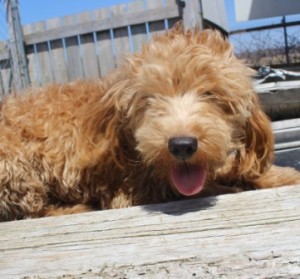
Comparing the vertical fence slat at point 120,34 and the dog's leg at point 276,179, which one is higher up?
the vertical fence slat at point 120,34

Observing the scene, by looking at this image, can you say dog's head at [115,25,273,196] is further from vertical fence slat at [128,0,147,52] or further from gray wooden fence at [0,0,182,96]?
vertical fence slat at [128,0,147,52]

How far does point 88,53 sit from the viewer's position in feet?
26.8

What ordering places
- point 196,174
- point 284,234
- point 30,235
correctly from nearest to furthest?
1. point 284,234
2. point 30,235
3. point 196,174

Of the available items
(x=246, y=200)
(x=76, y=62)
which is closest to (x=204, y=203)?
(x=246, y=200)

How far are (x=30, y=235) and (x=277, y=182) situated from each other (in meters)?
1.39

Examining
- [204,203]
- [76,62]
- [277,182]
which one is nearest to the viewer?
[204,203]

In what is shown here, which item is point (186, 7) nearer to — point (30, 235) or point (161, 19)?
point (161, 19)

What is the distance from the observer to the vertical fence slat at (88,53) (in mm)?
8141

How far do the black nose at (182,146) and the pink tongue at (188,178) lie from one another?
15 centimetres

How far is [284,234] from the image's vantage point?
1.71m

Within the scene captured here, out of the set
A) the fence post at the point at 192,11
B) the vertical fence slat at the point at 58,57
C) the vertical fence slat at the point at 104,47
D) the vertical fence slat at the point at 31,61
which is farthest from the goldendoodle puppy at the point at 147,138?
the vertical fence slat at the point at 31,61

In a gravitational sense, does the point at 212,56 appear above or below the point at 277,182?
above

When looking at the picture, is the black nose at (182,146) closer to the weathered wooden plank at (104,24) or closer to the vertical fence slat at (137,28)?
the weathered wooden plank at (104,24)

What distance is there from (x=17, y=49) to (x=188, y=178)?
254 inches
